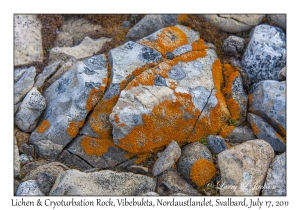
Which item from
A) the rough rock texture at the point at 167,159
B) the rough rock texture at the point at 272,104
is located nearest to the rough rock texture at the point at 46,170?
the rough rock texture at the point at 167,159

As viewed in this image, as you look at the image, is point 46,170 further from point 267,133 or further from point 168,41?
point 267,133

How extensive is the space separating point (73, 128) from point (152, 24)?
14.4 ft

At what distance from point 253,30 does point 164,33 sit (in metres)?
2.97

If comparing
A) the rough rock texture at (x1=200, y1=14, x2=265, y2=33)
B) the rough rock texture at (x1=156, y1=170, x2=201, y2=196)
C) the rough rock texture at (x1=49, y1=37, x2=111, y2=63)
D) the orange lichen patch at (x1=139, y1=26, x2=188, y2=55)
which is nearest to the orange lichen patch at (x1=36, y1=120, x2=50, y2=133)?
the rough rock texture at (x1=49, y1=37, x2=111, y2=63)

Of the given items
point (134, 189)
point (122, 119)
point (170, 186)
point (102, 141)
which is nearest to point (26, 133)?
point (102, 141)

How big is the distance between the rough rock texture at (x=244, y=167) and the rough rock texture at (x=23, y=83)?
5.81 meters

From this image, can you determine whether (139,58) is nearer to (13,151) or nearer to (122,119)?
(122,119)

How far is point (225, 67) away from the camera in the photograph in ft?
37.3

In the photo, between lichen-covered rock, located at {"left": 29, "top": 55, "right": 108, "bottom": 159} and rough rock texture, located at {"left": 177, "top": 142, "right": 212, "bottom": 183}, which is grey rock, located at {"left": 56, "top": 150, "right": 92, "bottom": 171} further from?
rough rock texture, located at {"left": 177, "top": 142, "right": 212, "bottom": 183}

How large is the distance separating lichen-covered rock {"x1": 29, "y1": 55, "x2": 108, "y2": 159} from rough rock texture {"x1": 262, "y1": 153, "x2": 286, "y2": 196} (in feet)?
15.9

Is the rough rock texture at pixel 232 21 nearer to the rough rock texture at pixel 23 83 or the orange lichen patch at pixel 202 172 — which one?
the orange lichen patch at pixel 202 172

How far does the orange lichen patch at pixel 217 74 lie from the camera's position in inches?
429

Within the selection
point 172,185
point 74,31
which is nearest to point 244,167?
point 172,185

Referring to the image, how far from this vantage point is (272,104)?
1038 centimetres
